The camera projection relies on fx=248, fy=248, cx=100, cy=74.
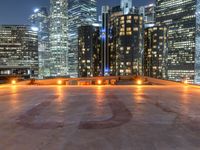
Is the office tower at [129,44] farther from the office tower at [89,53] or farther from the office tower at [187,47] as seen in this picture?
the office tower at [187,47]

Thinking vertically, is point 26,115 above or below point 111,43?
below

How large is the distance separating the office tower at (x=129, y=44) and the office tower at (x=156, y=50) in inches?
365

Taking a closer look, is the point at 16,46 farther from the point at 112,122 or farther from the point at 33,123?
the point at 112,122

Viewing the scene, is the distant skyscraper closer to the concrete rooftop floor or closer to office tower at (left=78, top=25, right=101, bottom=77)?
office tower at (left=78, top=25, right=101, bottom=77)

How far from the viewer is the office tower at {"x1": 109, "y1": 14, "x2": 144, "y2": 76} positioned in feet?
458

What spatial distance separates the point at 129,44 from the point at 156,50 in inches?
790

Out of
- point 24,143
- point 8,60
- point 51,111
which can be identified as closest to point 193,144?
point 24,143

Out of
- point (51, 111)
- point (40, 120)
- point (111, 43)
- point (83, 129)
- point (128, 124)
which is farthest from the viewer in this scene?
point (111, 43)

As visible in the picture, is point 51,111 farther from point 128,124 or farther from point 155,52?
point 155,52

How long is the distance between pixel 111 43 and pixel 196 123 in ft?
482

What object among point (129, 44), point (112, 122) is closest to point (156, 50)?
point (129, 44)

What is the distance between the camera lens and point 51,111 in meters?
8.49

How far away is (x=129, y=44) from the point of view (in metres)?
141

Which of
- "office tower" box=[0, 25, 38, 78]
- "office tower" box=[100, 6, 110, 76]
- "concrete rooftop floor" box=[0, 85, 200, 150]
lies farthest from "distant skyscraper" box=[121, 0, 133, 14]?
"concrete rooftop floor" box=[0, 85, 200, 150]
